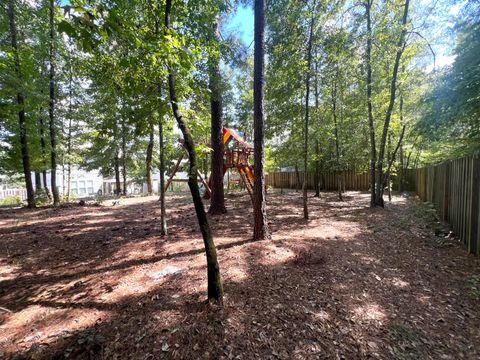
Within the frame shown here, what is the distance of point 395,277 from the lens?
11.4 ft

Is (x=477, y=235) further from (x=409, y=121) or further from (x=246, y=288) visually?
(x=409, y=121)

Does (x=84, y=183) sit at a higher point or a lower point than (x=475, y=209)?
lower

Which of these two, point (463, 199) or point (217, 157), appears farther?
point (217, 157)

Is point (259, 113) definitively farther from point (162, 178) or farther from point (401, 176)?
point (401, 176)

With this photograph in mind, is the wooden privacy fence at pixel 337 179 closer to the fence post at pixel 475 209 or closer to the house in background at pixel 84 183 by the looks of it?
the fence post at pixel 475 209

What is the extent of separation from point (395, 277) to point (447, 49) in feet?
31.0

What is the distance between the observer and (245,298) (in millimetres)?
2801

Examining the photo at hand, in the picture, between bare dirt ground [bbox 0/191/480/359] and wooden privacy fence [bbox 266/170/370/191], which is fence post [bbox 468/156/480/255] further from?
wooden privacy fence [bbox 266/170/370/191]

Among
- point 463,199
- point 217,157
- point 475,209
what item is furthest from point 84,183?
point 475,209

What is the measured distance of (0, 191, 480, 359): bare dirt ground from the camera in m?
2.13

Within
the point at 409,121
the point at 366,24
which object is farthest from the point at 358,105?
the point at 366,24

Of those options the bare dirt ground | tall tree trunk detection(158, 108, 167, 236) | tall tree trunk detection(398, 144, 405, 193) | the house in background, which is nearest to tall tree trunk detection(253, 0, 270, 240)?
the bare dirt ground

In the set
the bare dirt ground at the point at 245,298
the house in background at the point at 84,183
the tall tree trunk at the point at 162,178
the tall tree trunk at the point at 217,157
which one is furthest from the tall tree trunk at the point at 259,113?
the house in background at the point at 84,183

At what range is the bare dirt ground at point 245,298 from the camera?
2.13 m
